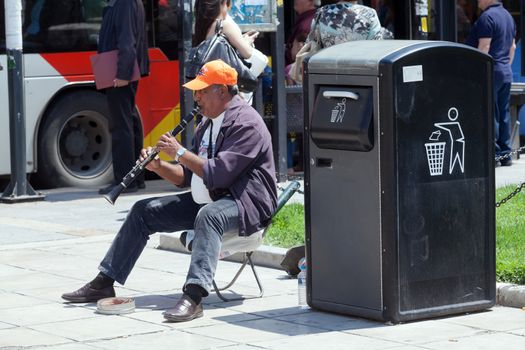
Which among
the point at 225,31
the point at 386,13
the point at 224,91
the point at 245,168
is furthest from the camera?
the point at 386,13

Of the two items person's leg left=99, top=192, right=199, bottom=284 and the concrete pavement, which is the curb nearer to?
the concrete pavement

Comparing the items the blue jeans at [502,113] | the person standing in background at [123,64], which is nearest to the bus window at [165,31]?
the person standing in background at [123,64]

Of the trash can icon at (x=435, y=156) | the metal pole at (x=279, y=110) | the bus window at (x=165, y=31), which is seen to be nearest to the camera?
the trash can icon at (x=435, y=156)

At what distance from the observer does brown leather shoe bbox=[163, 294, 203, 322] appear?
22.7 ft

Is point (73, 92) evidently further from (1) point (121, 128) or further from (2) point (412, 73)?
(2) point (412, 73)

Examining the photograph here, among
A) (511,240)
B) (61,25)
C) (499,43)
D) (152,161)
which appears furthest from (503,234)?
(61,25)

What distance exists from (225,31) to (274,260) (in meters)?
1.98

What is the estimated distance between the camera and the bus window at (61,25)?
1252 centimetres

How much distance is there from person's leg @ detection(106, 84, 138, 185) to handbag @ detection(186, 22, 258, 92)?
8.17 ft

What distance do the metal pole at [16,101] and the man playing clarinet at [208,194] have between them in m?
4.42

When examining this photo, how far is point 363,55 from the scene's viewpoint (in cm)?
673

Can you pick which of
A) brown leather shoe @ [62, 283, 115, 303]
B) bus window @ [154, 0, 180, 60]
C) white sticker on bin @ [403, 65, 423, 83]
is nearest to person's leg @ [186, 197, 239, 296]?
brown leather shoe @ [62, 283, 115, 303]

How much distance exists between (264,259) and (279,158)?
391cm

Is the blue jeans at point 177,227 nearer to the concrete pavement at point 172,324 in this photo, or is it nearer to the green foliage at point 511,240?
the concrete pavement at point 172,324
